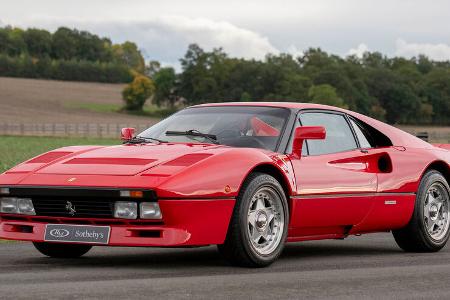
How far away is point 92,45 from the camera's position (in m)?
188

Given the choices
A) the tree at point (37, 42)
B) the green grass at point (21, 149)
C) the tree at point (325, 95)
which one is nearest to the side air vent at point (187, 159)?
the green grass at point (21, 149)

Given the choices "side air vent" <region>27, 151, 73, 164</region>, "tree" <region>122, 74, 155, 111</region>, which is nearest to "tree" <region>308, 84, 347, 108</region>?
"tree" <region>122, 74, 155, 111</region>

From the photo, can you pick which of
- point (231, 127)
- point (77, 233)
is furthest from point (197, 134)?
point (77, 233)

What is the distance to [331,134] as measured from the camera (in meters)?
8.52

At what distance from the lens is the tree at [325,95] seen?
140 m

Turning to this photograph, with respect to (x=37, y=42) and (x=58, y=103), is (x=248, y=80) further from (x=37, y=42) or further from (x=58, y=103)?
(x=37, y=42)

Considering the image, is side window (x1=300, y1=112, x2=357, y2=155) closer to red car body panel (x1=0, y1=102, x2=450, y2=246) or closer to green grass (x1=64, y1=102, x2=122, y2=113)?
red car body panel (x1=0, y1=102, x2=450, y2=246)

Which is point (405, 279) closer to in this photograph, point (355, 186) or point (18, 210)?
point (355, 186)

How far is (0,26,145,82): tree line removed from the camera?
13862 cm

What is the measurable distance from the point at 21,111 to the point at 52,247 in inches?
3800

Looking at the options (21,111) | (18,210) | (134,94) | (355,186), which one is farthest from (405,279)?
(134,94)

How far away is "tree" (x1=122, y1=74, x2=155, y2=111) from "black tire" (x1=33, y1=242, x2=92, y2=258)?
117732 mm

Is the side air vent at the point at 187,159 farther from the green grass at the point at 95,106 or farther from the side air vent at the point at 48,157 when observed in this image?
the green grass at the point at 95,106

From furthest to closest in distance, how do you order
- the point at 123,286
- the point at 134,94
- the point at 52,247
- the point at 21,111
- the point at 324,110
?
the point at 134,94 → the point at 21,111 → the point at 324,110 → the point at 52,247 → the point at 123,286
